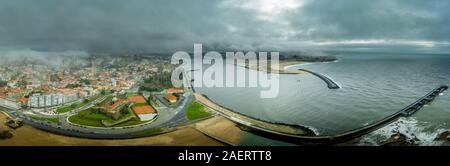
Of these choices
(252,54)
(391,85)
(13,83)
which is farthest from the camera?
(252,54)

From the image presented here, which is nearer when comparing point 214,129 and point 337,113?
point 214,129

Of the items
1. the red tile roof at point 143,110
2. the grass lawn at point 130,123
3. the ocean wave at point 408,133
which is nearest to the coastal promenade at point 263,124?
the ocean wave at point 408,133

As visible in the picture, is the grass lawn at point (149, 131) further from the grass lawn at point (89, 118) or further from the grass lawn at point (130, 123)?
the grass lawn at point (89, 118)

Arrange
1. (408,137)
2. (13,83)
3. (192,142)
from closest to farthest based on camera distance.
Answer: (192,142)
(408,137)
(13,83)
